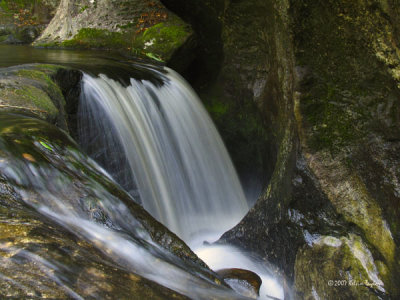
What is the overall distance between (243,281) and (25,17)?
14.4m

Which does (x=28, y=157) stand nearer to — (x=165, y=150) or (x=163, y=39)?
(x=165, y=150)

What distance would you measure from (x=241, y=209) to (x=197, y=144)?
1143 millimetres

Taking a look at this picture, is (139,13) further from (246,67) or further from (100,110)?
(100,110)

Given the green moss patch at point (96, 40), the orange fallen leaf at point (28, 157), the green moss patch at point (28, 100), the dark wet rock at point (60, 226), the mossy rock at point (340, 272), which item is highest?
the green moss patch at point (96, 40)

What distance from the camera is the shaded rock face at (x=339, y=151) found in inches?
118

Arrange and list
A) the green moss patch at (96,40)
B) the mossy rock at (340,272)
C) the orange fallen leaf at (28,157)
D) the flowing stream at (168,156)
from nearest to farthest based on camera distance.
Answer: the orange fallen leaf at (28,157) < the mossy rock at (340,272) < the flowing stream at (168,156) < the green moss patch at (96,40)

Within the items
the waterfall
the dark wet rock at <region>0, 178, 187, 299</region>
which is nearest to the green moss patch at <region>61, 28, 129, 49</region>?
the waterfall

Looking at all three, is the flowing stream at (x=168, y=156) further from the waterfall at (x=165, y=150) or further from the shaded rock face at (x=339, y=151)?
the shaded rock face at (x=339, y=151)

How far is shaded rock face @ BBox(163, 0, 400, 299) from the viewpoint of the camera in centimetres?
300

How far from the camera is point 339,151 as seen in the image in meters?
3.30

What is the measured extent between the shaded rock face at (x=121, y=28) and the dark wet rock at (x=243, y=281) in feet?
15.3

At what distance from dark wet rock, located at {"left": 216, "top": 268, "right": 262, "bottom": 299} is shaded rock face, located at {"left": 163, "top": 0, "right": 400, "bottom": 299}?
394 mm

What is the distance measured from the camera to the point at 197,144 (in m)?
5.90

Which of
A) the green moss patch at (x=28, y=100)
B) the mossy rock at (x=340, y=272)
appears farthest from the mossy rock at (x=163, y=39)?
the mossy rock at (x=340, y=272)
